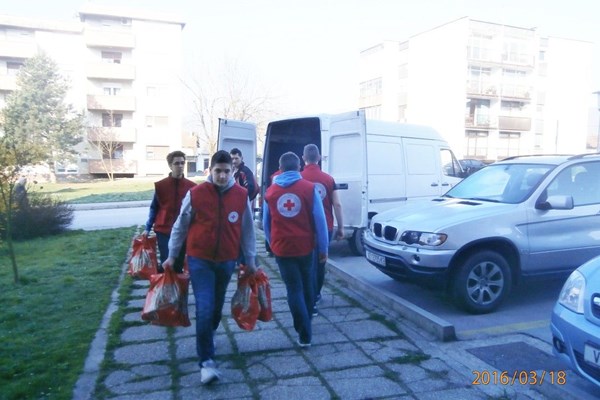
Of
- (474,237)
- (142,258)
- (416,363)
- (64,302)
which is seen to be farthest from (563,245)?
(64,302)

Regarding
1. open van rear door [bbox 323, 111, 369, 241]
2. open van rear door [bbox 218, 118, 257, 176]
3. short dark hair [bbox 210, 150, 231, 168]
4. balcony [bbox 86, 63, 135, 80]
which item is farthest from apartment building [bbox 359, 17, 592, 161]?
short dark hair [bbox 210, 150, 231, 168]

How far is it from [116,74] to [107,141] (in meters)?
6.18

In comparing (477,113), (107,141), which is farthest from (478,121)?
(107,141)

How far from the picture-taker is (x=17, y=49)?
137ft

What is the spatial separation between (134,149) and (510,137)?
35.4 metres

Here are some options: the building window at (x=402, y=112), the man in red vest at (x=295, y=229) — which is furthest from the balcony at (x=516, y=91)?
the man in red vest at (x=295, y=229)

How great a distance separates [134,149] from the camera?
43719 millimetres

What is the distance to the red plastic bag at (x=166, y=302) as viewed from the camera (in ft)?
13.3

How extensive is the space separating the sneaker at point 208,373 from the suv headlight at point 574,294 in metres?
2.80

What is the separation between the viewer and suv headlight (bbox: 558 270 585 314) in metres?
3.46

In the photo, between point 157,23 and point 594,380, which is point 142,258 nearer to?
point 594,380

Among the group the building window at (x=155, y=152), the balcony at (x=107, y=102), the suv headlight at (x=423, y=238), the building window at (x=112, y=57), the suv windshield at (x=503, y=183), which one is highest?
the building window at (x=112, y=57)

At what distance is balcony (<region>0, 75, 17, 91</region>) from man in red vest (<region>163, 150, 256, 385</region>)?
4558cm
